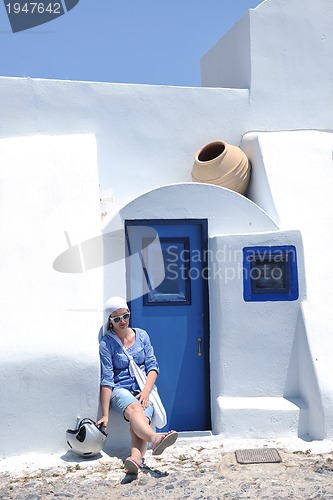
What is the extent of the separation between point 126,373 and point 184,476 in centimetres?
97

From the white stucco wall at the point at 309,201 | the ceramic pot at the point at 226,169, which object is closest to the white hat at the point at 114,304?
the white stucco wall at the point at 309,201

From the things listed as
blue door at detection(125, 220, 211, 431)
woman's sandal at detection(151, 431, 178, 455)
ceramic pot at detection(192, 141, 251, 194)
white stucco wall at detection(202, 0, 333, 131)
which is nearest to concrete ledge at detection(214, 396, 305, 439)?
blue door at detection(125, 220, 211, 431)

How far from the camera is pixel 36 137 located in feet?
22.7

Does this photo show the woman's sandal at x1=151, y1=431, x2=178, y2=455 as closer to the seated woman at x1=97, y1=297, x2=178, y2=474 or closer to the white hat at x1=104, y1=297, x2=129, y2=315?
the seated woman at x1=97, y1=297, x2=178, y2=474

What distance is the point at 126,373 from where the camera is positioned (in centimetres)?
533

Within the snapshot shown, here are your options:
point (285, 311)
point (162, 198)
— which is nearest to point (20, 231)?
point (162, 198)

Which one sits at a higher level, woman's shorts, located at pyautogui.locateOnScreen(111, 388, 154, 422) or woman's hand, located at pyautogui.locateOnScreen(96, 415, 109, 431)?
woman's shorts, located at pyautogui.locateOnScreen(111, 388, 154, 422)

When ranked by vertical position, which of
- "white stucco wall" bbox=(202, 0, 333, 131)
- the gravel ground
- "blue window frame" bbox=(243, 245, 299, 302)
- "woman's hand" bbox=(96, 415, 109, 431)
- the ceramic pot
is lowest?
the gravel ground

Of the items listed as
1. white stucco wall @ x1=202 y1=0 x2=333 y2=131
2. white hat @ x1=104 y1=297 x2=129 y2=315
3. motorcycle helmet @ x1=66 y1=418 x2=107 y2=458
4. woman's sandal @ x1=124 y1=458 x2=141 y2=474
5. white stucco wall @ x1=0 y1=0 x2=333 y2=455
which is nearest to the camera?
woman's sandal @ x1=124 y1=458 x2=141 y2=474

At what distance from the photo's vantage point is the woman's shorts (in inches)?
200

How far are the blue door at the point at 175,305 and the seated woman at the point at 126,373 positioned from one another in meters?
0.39

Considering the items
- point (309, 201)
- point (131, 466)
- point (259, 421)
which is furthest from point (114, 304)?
point (309, 201)

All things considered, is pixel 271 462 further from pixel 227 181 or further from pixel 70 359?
pixel 227 181

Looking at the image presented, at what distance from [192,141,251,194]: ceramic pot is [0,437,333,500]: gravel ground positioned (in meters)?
2.81
